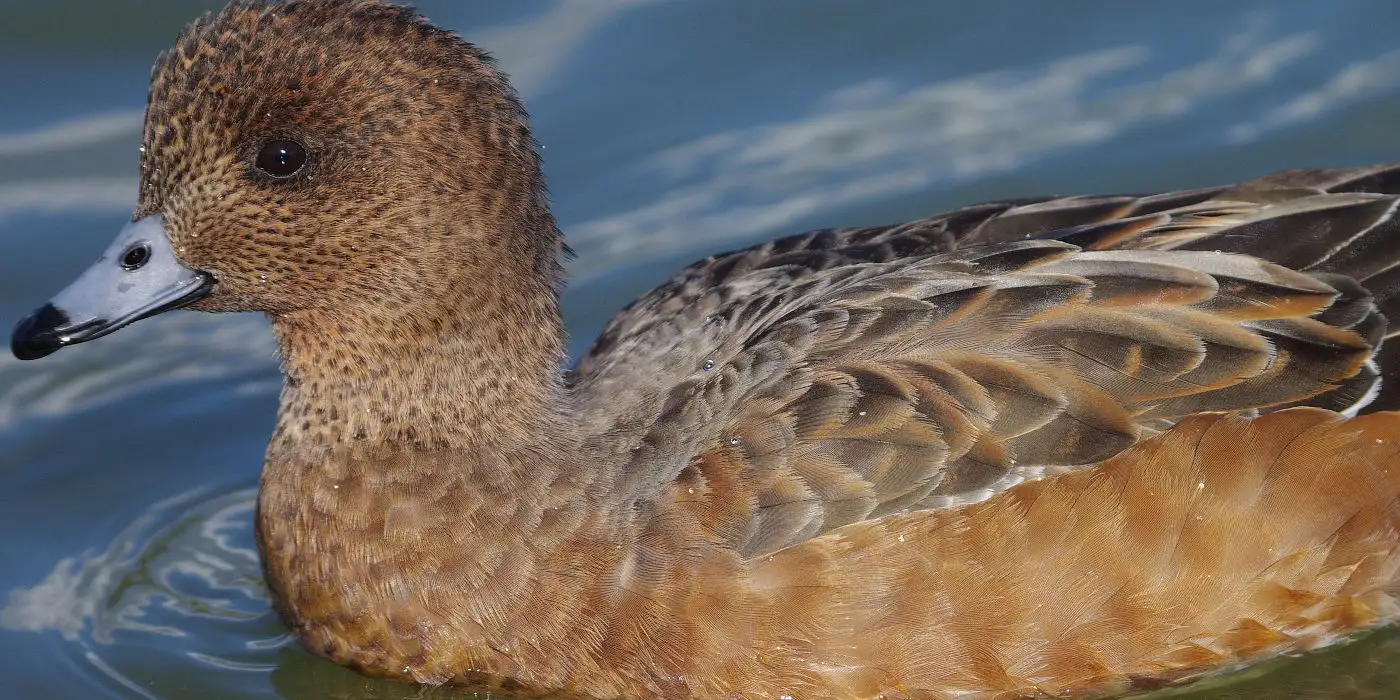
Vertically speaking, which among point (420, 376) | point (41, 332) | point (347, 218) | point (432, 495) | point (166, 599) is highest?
point (347, 218)

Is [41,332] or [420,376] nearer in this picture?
[41,332]

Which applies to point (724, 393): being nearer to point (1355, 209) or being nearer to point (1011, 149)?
point (1355, 209)

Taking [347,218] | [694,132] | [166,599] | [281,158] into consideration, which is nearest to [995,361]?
[347,218]

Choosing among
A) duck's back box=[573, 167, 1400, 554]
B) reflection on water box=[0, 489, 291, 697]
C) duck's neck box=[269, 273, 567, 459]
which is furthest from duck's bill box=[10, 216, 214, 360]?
duck's back box=[573, 167, 1400, 554]

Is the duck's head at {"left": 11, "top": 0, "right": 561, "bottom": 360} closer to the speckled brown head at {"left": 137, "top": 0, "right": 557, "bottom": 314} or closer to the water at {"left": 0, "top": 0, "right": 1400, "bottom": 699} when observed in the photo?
the speckled brown head at {"left": 137, "top": 0, "right": 557, "bottom": 314}

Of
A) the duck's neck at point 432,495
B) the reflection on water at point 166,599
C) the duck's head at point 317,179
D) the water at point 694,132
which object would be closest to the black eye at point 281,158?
the duck's head at point 317,179

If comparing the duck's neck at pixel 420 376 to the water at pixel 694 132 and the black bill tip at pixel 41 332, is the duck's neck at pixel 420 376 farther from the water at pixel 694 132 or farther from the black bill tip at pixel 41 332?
the water at pixel 694 132

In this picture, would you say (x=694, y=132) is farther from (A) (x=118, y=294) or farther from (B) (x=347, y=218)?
(A) (x=118, y=294)
